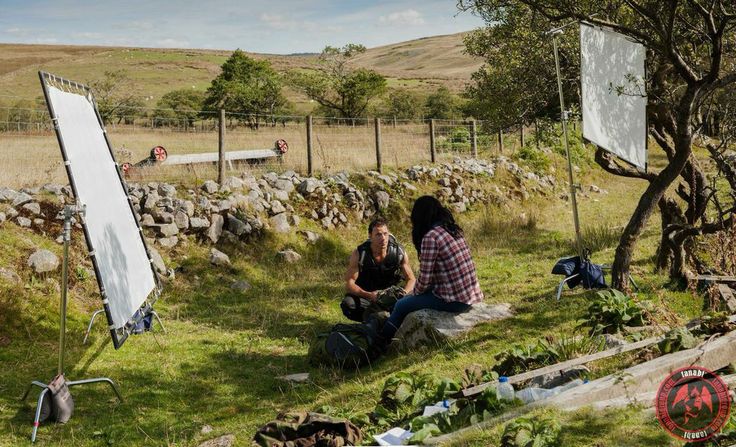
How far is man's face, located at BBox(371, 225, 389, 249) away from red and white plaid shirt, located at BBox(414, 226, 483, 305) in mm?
1032

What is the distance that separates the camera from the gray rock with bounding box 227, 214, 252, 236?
14.0 meters

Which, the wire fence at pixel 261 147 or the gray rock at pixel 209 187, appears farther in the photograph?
the wire fence at pixel 261 147

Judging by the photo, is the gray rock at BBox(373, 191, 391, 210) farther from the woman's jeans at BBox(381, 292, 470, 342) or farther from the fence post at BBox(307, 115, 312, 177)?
the woman's jeans at BBox(381, 292, 470, 342)

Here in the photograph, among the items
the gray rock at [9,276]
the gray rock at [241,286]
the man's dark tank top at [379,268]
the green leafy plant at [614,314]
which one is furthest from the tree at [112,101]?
the green leafy plant at [614,314]

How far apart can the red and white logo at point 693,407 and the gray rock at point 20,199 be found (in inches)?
419

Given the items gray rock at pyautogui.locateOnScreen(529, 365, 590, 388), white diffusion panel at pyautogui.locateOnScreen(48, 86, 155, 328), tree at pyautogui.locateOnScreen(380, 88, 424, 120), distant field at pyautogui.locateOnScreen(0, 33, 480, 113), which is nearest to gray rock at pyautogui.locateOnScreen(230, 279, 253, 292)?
white diffusion panel at pyautogui.locateOnScreen(48, 86, 155, 328)

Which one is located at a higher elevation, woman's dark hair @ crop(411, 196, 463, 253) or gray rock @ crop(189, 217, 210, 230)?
woman's dark hair @ crop(411, 196, 463, 253)

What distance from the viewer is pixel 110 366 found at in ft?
27.5

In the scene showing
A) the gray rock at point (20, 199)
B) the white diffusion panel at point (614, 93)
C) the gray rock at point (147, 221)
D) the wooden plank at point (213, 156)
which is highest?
the white diffusion panel at point (614, 93)

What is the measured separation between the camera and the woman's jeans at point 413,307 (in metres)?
8.03

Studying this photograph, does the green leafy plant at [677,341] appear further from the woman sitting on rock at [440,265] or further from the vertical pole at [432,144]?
the vertical pole at [432,144]

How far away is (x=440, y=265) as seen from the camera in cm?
773

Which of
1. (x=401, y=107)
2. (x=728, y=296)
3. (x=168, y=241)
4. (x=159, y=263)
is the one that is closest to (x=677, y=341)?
(x=728, y=296)

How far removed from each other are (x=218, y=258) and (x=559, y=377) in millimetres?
8279
